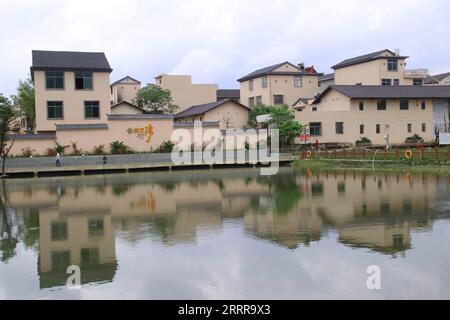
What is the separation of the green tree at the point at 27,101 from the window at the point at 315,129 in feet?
88.7

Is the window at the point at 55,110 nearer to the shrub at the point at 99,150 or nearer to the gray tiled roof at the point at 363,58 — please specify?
the shrub at the point at 99,150

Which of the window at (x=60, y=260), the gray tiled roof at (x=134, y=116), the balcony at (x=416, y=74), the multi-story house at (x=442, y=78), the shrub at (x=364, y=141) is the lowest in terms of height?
the window at (x=60, y=260)

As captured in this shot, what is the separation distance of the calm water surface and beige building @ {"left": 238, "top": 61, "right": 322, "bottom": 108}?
38959 mm

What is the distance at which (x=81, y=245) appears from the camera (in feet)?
A: 42.1

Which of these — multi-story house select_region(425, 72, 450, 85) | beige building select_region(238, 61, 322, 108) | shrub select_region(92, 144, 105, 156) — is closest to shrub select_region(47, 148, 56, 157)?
shrub select_region(92, 144, 105, 156)

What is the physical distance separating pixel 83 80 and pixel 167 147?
8.45 metres

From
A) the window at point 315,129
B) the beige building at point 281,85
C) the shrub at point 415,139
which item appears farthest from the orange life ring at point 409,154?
the beige building at point 281,85

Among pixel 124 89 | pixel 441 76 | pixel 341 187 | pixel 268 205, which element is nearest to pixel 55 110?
pixel 341 187

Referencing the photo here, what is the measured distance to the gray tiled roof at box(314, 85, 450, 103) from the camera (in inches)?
1998

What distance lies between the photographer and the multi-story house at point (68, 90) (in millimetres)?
42750

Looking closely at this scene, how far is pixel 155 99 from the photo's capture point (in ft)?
197

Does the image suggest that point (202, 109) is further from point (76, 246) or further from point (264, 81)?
point (76, 246)

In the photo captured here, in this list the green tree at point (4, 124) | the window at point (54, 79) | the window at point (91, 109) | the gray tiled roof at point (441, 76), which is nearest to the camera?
the green tree at point (4, 124)

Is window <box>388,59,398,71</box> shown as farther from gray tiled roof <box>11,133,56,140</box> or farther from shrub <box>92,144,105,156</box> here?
gray tiled roof <box>11,133,56,140</box>
